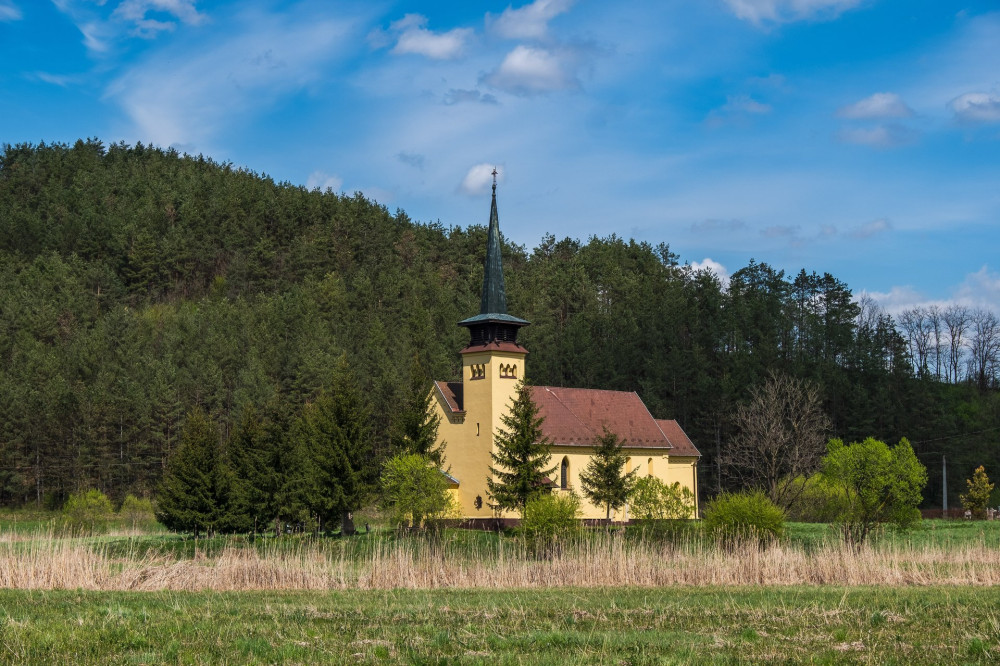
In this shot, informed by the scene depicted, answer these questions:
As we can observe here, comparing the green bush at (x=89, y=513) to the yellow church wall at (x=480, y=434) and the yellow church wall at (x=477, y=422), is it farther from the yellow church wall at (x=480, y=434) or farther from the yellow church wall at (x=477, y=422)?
the yellow church wall at (x=480, y=434)

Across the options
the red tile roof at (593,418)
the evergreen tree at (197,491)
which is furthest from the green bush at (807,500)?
the evergreen tree at (197,491)

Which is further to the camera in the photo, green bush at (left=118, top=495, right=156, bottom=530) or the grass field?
green bush at (left=118, top=495, right=156, bottom=530)

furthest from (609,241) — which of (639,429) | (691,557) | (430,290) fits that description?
(691,557)

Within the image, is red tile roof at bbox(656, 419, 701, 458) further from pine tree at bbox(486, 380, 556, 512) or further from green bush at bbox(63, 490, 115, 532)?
green bush at bbox(63, 490, 115, 532)

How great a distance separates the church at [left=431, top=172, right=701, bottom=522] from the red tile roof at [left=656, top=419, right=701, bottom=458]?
13.3 ft

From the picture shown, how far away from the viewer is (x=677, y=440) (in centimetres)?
6350

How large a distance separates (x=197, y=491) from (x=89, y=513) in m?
8.86

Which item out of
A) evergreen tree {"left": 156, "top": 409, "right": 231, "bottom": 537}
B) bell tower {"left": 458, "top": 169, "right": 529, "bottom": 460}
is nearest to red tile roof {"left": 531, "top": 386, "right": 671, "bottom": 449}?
bell tower {"left": 458, "top": 169, "right": 529, "bottom": 460}

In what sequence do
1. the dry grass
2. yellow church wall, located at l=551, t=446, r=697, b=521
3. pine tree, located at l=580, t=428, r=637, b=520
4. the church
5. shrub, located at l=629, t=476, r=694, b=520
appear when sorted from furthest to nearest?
yellow church wall, located at l=551, t=446, r=697, b=521
the church
pine tree, located at l=580, t=428, r=637, b=520
shrub, located at l=629, t=476, r=694, b=520
the dry grass

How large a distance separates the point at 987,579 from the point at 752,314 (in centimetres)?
7268

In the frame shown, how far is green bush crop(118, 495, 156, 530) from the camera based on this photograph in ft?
184

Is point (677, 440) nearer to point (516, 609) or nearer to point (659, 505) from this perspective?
point (659, 505)

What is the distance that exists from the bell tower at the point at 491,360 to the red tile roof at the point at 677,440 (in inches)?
532

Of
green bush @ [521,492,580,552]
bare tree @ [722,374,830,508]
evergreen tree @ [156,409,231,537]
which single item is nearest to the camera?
green bush @ [521,492,580,552]
